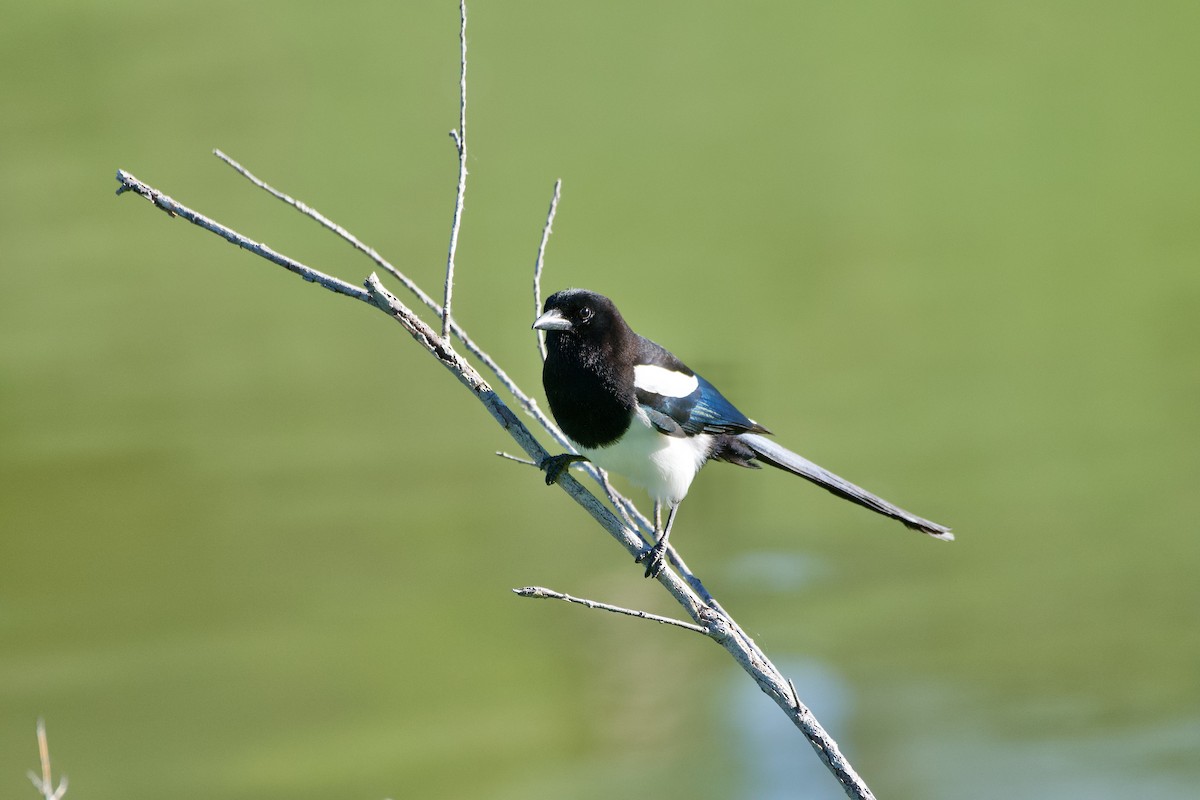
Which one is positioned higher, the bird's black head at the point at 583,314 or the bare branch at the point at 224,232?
the bird's black head at the point at 583,314

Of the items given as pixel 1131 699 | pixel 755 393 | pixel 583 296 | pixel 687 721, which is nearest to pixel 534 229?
pixel 755 393

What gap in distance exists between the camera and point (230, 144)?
793cm

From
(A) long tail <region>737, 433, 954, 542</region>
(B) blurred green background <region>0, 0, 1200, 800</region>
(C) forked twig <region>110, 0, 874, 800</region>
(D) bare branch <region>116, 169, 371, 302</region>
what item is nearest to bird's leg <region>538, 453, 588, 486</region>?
(C) forked twig <region>110, 0, 874, 800</region>

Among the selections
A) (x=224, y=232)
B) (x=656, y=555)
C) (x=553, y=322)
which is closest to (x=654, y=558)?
(x=656, y=555)

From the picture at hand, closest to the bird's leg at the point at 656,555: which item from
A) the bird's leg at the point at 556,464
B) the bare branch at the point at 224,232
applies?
the bird's leg at the point at 556,464

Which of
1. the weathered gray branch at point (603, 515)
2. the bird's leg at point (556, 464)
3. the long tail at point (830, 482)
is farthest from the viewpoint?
the long tail at point (830, 482)

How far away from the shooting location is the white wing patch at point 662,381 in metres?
3.02

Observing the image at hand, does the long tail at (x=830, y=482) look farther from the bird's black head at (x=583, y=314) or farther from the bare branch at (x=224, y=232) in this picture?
the bare branch at (x=224, y=232)

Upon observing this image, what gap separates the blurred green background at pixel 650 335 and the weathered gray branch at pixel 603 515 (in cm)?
298

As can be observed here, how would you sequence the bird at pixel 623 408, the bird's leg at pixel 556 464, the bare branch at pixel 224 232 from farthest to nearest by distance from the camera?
the bird at pixel 623 408 → the bird's leg at pixel 556 464 → the bare branch at pixel 224 232

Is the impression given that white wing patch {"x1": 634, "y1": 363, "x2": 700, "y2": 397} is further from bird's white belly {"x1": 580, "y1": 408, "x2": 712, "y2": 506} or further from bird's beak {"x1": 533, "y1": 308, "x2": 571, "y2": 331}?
bird's beak {"x1": 533, "y1": 308, "x2": 571, "y2": 331}

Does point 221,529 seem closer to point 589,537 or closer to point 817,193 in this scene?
point 589,537

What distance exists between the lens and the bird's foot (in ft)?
7.79

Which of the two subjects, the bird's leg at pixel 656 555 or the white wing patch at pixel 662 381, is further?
the white wing patch at pixel 662 381
